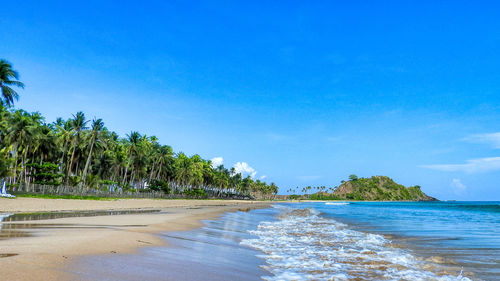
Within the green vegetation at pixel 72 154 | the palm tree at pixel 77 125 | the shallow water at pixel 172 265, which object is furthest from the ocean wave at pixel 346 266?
the palm tree at pixel 77 125

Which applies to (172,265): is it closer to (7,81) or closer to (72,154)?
(7,81)

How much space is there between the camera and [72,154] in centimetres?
5844

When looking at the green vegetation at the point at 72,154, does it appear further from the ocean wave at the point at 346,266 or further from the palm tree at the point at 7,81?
the ocean wave at the point at 346,266

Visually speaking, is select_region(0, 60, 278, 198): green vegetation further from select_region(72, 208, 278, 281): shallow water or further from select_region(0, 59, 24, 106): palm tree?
select_region(72, 208, 278, 281): shallow water

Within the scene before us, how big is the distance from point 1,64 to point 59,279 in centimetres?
4433

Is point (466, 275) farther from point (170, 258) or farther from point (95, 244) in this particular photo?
point (95, 244)

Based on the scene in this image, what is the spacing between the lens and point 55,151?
57.6 meters

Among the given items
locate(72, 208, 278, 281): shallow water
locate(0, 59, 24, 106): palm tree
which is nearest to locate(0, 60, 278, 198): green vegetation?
locate(0, 59, 24, 106): palm tree

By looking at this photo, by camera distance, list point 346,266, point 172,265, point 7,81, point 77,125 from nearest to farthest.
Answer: point 172,265 < point 346,266 < point 7,81 < point 77,125

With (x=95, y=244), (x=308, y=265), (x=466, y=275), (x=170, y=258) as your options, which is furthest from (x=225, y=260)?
(x=466, y=275)

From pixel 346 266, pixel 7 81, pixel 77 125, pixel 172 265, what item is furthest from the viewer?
pixel 77 125

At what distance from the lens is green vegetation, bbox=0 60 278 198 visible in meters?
44.3

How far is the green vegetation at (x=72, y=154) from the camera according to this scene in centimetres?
4434

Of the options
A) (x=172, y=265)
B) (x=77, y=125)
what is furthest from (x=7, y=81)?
(x=172, y=265)
